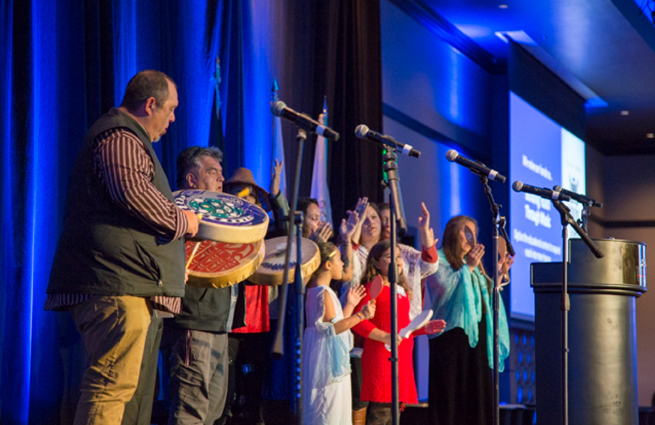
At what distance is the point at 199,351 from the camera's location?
328 centimetres

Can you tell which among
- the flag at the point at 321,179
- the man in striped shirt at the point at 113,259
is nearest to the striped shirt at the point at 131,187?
the man in striped shirt at the point at 113,259

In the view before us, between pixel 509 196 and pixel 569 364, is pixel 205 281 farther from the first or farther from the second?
pixel 509 196

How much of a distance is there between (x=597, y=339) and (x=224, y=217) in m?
2.23

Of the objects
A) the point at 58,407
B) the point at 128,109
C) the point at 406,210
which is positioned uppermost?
the point at 406,210

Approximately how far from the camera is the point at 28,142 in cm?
344

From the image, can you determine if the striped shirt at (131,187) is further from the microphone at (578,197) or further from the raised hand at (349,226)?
the microphone at (578,197)

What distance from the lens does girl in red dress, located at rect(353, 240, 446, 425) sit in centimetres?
398

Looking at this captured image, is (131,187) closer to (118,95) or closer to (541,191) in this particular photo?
(118,95)

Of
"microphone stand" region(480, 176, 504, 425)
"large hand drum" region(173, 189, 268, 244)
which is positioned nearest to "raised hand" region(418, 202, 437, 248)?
"microphone stand" region(480, 176, 504, 425)

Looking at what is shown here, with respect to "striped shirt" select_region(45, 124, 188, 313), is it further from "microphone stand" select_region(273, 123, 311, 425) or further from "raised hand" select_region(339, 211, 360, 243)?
"raised hand" select_region(339, 211, 360, 243)

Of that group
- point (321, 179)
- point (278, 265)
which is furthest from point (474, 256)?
point (321, 179)

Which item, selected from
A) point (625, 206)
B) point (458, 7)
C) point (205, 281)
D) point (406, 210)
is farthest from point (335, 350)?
point (625, 206)

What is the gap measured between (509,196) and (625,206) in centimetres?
503

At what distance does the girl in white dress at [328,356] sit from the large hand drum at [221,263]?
71 cm
